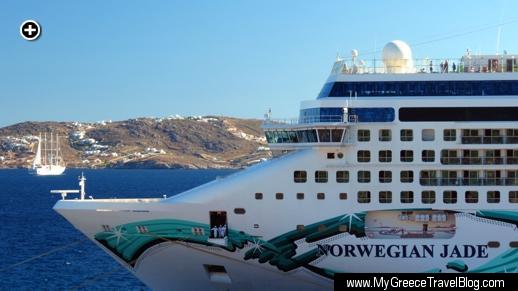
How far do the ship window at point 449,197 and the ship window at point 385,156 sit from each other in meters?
1.96

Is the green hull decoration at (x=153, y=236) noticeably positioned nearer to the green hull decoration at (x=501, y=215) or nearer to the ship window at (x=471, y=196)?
the ship window at (x=471, y=196)

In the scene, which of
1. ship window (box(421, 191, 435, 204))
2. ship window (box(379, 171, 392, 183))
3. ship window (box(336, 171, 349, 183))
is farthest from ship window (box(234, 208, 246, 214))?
ship window (box(421, 191, 435, 204))

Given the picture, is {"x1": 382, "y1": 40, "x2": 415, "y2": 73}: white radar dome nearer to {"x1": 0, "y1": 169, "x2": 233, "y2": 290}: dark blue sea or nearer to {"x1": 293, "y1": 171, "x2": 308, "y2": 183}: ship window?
{"x1": 293, "y1": 171, "x2": 308, "y2": 183}: ship window

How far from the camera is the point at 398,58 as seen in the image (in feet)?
102

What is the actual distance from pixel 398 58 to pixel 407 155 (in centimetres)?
374

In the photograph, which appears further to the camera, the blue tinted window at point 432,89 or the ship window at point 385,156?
the blue tinted window at point 432,89

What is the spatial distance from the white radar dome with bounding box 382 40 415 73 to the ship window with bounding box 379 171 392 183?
3871 mm

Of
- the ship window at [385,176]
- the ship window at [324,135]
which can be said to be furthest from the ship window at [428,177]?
the ship window at [324,135]

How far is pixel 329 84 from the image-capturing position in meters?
30.6

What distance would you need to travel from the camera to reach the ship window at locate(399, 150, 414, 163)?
29.0 metres

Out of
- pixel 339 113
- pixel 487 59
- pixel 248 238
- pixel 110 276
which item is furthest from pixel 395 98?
pixel 110 276

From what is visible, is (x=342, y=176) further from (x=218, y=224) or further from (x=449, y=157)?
(x=218, y=224)

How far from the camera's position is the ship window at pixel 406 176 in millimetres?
28906

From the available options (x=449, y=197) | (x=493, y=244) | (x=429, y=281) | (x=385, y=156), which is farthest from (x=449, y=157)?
(x=429, y=281)
